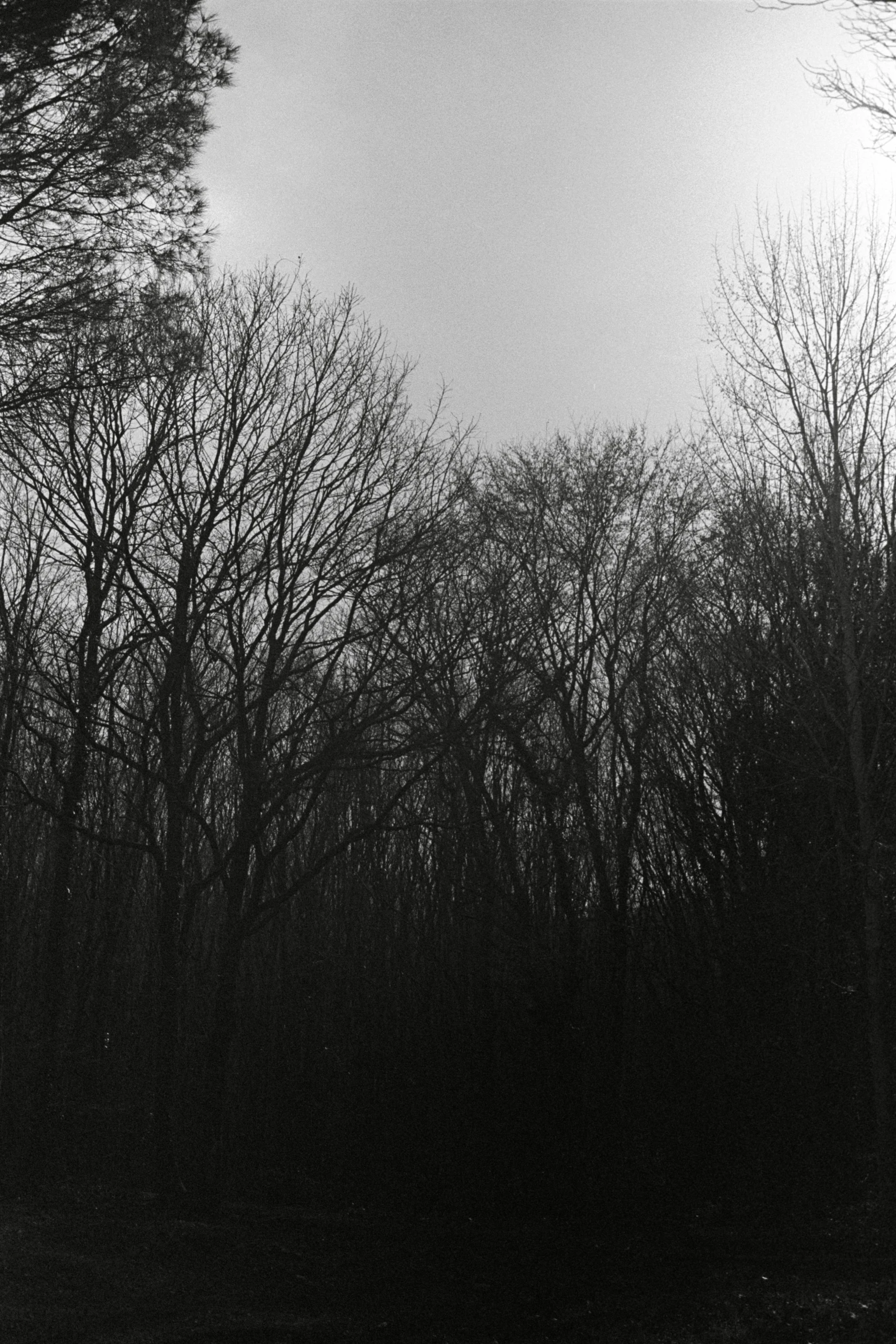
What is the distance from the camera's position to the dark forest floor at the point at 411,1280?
7930mm

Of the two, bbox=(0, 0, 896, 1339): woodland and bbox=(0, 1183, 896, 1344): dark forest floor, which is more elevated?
bbox=(0, 0, 896, 1339): woodland

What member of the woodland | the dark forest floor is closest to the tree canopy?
the woodland

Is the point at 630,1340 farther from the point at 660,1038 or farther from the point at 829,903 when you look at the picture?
the point at 660,1038

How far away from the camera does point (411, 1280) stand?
10320 mm

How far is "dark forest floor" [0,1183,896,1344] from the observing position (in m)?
7.93

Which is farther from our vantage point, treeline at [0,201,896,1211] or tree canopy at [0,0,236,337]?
treeline at [0,201,896,1211]

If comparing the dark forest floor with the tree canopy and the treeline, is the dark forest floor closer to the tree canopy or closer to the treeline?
the treeline

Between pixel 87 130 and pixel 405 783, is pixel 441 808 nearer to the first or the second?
pixel 405 783

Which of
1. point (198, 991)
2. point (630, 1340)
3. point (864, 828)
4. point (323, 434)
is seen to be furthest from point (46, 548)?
point (630, 1340)

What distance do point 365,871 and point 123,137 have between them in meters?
16.0

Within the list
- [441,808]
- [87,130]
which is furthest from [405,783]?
[87,130]

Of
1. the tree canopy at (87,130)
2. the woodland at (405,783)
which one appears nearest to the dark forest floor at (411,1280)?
the woodland at (405,783)

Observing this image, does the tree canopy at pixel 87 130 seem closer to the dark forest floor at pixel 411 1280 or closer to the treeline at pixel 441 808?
the treeline at pixel 441 808

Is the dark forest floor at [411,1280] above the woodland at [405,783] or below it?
below
